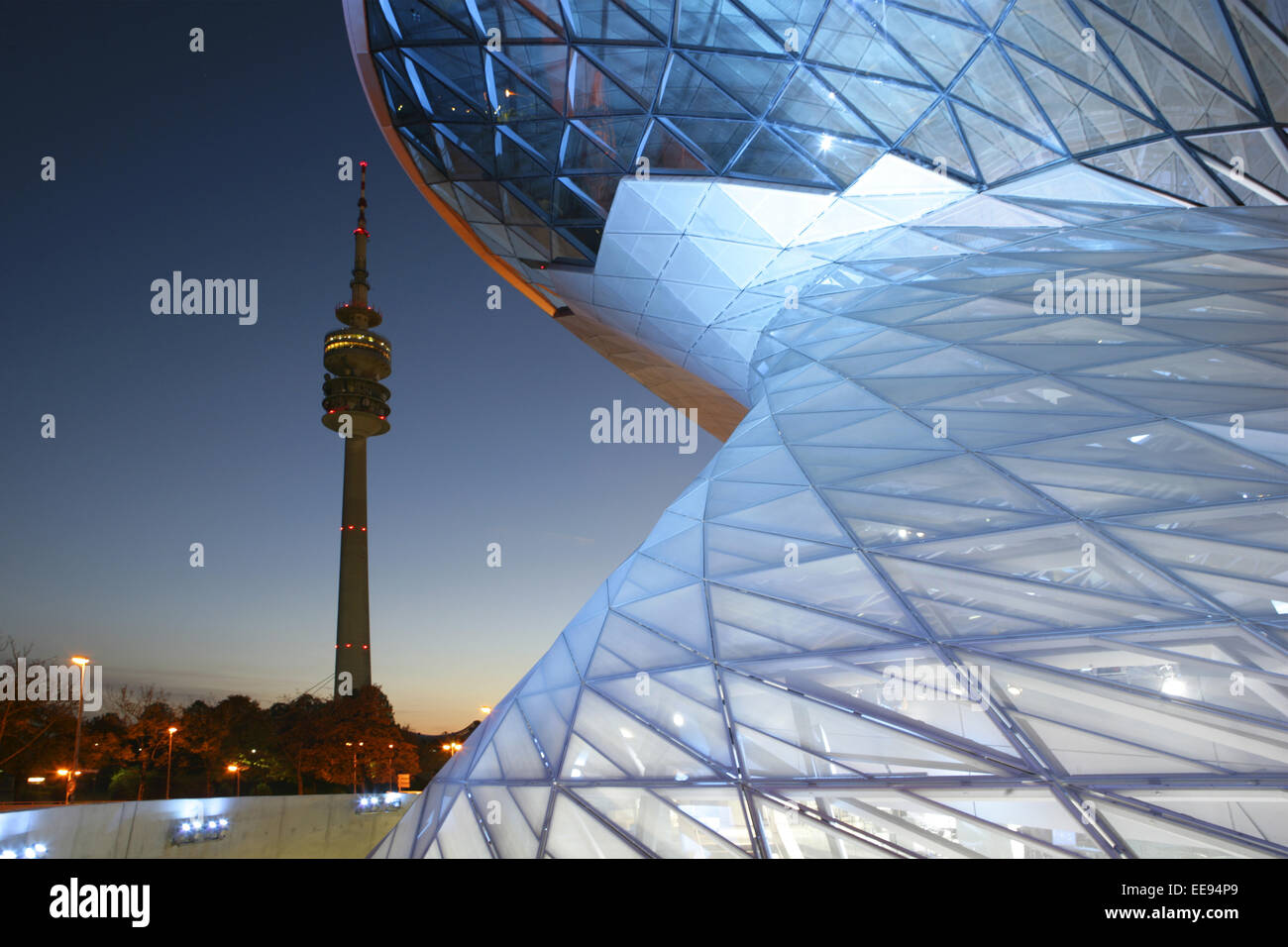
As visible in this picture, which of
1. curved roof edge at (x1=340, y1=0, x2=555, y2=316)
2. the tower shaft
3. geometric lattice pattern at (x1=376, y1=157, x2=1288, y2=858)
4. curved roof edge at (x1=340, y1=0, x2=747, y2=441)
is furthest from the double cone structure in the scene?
the tower shaft

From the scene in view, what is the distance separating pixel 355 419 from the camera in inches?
3809

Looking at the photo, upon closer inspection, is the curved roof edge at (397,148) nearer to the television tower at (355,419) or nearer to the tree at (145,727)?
the tree at (145,727)

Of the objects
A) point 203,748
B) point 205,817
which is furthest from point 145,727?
point 205,817

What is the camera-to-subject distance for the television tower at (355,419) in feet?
287

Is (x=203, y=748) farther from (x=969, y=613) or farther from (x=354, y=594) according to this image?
(x=969, y=613)

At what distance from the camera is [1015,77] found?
15.1 metres

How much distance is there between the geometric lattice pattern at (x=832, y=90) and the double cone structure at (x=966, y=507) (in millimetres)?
85

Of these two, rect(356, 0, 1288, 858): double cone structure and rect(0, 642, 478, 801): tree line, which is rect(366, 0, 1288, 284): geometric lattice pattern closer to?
rect(356, 0, 1288, 858): double cone structure

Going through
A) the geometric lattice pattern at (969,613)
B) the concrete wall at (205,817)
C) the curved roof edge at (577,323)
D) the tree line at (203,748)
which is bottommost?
the tree line at (203,748)

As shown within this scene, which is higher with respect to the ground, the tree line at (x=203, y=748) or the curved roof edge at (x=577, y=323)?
the curved roof edge at (x=577, y=323)

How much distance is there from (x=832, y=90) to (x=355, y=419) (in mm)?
90291

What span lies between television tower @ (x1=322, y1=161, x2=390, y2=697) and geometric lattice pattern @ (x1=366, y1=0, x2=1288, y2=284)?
75.9 metres

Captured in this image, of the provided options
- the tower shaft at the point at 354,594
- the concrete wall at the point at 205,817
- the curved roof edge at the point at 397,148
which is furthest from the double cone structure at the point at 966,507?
the tower shaft at the point at 354,594
